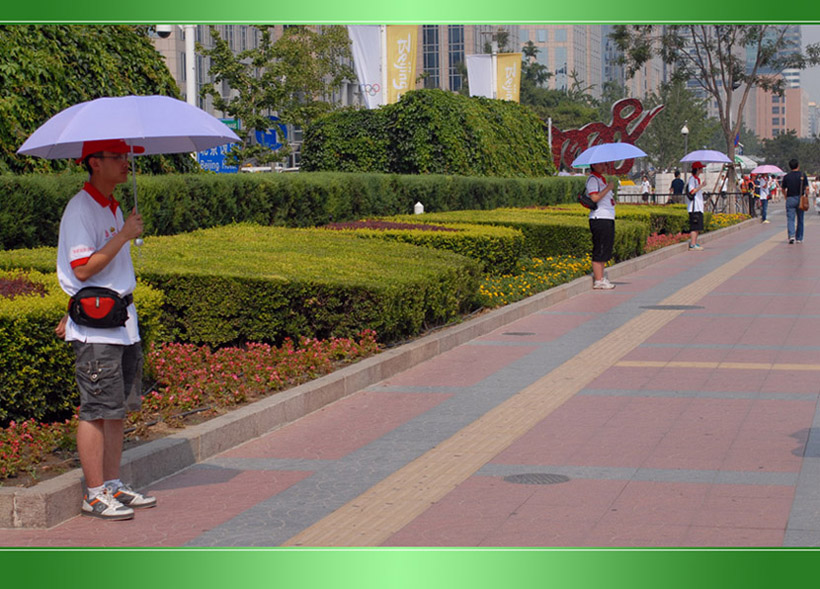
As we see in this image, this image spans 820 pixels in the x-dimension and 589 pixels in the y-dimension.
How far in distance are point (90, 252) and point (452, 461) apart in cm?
247

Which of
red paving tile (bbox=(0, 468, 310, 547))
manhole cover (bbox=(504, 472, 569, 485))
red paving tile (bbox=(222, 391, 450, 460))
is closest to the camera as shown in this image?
red paving tile (bbox=(0, 468, 310, 547))

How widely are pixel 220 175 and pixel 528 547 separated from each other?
36.3 feet

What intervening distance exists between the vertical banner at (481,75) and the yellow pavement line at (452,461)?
26.9 meters

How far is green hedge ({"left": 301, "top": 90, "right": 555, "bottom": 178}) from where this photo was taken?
2714cm

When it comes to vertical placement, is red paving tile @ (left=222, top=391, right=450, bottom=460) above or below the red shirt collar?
below

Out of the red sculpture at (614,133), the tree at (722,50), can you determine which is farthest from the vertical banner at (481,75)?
the tree at (722,50)

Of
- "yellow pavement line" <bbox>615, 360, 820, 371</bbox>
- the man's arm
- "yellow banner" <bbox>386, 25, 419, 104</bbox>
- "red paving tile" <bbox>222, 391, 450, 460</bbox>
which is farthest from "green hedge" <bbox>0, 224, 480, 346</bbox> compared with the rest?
"yellow banner" <bbox>386, 25, 419, 104</bbox>

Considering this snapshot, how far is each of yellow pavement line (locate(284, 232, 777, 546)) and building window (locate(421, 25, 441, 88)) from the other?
89.9 m

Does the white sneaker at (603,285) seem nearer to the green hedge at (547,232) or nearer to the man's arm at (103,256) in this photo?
the green hedge at (547,232)

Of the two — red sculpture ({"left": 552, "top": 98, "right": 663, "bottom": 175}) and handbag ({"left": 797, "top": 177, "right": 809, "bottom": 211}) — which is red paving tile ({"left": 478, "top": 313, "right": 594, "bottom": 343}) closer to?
handbag ({"left": 797, "top": 177, "right": 809, "bottom": 211})

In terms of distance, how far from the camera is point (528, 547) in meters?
5.12

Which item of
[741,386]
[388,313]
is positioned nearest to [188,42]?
[388,313]

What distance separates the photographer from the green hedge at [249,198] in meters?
11.4

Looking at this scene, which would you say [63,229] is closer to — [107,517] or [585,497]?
[107,517]
